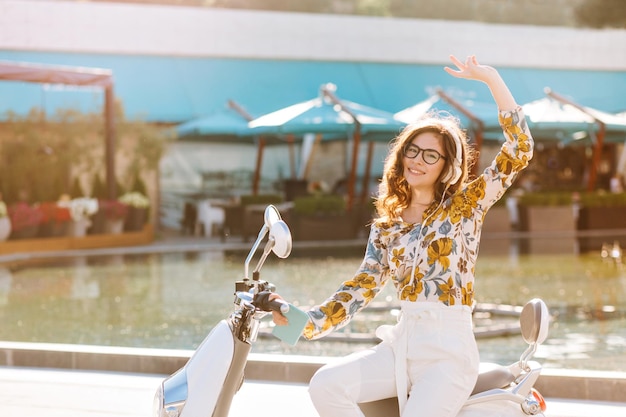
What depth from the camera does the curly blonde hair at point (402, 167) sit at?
10.6 ft

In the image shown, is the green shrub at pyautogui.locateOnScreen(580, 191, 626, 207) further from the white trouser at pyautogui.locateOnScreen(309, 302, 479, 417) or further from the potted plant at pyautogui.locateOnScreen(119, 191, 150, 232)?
the white trouser at pyautogui.locateOnScreen(309, 302, 479, 417)

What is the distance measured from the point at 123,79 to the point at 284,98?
3.96 m

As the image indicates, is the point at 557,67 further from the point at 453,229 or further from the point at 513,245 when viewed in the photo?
the point at 453,229

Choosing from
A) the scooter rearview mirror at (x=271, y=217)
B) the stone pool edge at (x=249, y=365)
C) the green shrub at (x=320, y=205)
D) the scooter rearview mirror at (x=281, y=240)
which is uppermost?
the scooter rearview mirror at (x=271, y=217)

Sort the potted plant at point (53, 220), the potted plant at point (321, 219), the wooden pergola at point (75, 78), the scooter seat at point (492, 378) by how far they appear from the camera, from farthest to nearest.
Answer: the potted plant at point (321, 219)
the wooden pergola at point (75, 78)
the potted plant at point (53, 220)
the scooter seat at point (492, 378)

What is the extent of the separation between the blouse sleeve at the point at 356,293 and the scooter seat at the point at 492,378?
1.37ft

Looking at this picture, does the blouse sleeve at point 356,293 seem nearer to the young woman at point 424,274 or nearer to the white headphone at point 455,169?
the young woman at point 424,274

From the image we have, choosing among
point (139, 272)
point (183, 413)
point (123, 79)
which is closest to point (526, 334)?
point (183, 413)

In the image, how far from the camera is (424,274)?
309 cm

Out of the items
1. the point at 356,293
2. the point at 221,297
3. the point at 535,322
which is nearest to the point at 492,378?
the point at 535,322

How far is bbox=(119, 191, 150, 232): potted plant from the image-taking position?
1922 centimetres

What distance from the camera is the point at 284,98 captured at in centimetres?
2523

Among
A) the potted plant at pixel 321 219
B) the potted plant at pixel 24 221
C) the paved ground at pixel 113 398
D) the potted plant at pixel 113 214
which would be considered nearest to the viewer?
the paved ground at pixel 113 398

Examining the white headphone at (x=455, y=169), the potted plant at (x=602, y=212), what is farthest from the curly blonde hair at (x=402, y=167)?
the potted plant at (x=602, y=212)
